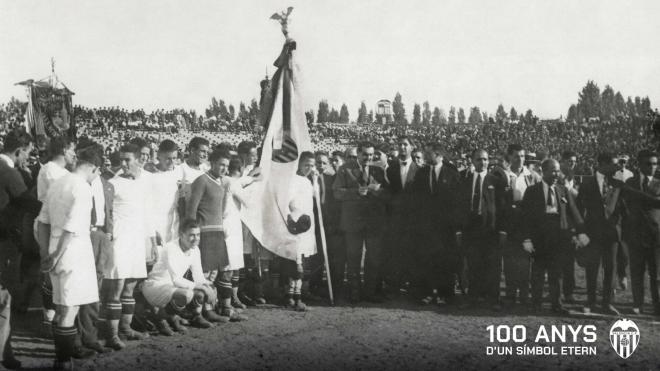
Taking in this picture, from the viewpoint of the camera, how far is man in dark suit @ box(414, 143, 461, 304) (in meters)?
8.23

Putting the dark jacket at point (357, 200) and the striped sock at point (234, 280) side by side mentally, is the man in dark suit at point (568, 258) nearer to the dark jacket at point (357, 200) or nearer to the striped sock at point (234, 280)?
the dark jacket at point (357, 200)

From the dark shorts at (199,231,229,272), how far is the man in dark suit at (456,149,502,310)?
11.4 ft

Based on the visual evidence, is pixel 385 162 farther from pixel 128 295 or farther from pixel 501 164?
pixel 128 295

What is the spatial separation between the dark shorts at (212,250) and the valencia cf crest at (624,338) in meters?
4.58

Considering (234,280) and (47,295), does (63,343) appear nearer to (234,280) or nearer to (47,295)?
(47,295)

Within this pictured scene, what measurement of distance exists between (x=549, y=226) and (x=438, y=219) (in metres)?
1.54

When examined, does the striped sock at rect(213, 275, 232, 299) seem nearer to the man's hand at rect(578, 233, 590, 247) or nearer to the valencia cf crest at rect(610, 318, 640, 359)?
the valencia cf crest at rect(610, 318, 640, 359)

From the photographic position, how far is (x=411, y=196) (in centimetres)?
850

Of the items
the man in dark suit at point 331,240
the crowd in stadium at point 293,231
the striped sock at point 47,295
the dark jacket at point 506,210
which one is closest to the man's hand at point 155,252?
the crowd in stadium at point 293,231

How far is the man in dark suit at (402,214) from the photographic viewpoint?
28.1ft

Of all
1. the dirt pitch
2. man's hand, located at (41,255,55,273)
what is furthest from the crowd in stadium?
the dirt pitch

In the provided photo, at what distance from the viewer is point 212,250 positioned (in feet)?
22.8

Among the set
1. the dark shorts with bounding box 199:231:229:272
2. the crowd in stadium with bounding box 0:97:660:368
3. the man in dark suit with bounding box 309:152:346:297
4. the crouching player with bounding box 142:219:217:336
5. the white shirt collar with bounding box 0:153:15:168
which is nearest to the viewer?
the crowd in stadium with bounding box 0:97:660:368

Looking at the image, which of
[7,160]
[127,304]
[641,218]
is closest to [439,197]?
[641,218]
